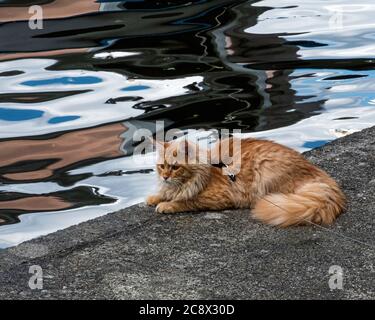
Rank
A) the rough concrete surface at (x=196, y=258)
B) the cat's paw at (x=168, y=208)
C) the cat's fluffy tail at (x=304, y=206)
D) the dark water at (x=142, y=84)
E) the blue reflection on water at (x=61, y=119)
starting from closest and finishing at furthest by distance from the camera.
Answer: the rough concrete surface at (x=196, y=258) < the cat's fluffy tail at (x=304, y=206) < the cat's paw at (x=168, y=208) < the dark water at (x=142, y=84) < the blue reflection on water at (x=61, y=119)

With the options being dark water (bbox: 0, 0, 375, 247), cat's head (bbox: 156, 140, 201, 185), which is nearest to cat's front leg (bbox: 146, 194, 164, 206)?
cat's head (bbox: 156, 140, 201, 185)

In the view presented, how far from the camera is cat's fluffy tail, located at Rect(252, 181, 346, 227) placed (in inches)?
185

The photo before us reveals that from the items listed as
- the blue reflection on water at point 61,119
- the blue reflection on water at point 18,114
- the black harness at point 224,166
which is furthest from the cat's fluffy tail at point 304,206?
the blue reflection on water at point 18,114

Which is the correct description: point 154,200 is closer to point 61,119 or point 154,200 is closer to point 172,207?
point 172,207

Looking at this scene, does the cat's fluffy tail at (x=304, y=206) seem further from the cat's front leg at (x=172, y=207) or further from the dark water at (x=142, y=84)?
the dark water at (x=142, y=84)

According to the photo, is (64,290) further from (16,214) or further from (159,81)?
(159,81)

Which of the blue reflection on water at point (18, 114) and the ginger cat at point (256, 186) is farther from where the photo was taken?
the blue reflection on water at point (18, 114)

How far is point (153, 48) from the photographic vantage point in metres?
10.1

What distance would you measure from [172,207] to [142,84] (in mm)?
4176

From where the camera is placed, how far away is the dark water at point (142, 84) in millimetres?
7055

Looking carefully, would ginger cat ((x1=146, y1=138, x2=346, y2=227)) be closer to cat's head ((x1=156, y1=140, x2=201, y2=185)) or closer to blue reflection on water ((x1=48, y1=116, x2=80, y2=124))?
cat's head ((x1=156, y1=140, x2=201, y2=185))

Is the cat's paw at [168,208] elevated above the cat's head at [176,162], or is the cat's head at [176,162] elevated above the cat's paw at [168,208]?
the cat's head at [176,162]

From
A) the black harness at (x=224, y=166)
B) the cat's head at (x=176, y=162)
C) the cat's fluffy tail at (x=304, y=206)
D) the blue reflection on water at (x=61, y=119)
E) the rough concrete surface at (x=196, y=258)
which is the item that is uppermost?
the cat's head at (x=176, y=162)

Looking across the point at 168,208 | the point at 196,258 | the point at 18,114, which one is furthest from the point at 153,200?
the point at 18,114
